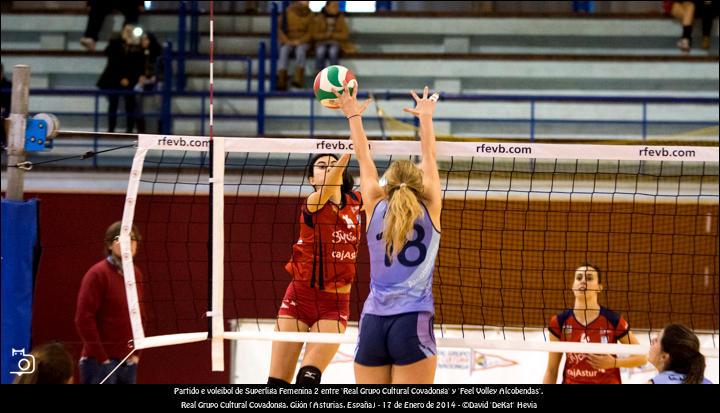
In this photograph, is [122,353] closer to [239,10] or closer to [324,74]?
[324,74]

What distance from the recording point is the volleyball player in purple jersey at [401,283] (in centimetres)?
521

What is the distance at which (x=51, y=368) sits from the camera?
157 inches

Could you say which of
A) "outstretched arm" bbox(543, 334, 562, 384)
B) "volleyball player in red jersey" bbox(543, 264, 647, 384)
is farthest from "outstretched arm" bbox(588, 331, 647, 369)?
"outstretched arm" bbox(543, 334, 562, 384)

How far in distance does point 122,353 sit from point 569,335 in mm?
3982

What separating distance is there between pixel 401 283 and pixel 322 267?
1456 mm

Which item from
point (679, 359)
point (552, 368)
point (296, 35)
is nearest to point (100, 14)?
point (296, 35)

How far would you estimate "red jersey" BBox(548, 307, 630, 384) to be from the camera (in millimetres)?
7277

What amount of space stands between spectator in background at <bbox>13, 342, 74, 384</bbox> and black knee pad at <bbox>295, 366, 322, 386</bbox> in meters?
2.32

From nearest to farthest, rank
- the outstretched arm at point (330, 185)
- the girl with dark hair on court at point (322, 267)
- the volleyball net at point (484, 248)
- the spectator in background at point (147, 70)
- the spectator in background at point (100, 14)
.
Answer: the outstretched arm at point (330, 185) < the girl with dark hair on court at point (322, 267) < the volleyball net at point (484, 248) < the spectator in background at point (147, 70) < the spectator in background at point (100, 14)

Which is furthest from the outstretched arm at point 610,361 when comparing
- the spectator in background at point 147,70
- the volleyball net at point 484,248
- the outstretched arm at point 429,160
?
the spectator in background at point 147,70

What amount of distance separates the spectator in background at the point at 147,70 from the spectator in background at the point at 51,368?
356 inches

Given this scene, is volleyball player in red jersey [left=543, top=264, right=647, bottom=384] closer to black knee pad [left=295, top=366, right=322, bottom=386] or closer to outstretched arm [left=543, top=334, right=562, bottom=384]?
outstretched arm [left=543, top=334, right=562, bottom=384]

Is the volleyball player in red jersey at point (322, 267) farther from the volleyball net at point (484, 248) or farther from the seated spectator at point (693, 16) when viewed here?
the seated spectator at point (693, 16)

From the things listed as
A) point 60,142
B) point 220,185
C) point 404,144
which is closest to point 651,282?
point 404,144
